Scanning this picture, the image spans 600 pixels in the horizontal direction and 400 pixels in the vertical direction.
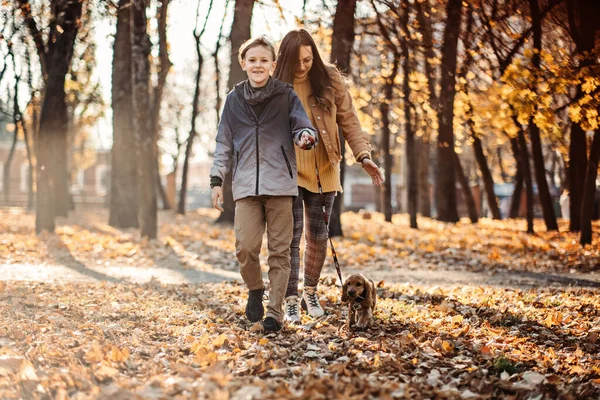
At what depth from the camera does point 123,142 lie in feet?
54.3

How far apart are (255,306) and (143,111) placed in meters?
8.55

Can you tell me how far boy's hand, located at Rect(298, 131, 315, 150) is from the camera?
15.3 ft

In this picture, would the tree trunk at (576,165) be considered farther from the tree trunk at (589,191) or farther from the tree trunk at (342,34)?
the tree trunk at (342,34)

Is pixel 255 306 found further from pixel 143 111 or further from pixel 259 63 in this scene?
pixel 143 111

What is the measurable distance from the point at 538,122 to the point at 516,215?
17944mm

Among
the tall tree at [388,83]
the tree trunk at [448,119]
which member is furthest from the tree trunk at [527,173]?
the tall tree at [388,83]

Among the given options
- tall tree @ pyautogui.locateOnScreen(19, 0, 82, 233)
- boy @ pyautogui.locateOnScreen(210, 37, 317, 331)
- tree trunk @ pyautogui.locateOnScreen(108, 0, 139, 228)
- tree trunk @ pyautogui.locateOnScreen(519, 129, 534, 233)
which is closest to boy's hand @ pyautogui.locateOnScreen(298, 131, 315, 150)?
boy @ pyautogui.locateOnScreen(210, 37, 317, 331)

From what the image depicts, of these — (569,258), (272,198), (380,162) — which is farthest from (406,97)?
(380,162)

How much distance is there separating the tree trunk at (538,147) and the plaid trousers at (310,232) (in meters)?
5.51

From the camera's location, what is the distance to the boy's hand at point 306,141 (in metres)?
4.67

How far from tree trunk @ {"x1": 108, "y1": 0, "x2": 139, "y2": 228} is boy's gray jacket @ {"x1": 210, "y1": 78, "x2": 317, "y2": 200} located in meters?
11.7

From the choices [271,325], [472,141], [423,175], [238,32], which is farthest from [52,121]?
[423,175]

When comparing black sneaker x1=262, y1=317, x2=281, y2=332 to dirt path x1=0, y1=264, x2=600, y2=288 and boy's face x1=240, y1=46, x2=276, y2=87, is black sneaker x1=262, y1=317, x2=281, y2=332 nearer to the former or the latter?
boy's face x1=240, y1=46, x2=276, y2=87

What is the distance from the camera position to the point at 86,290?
7.50m
